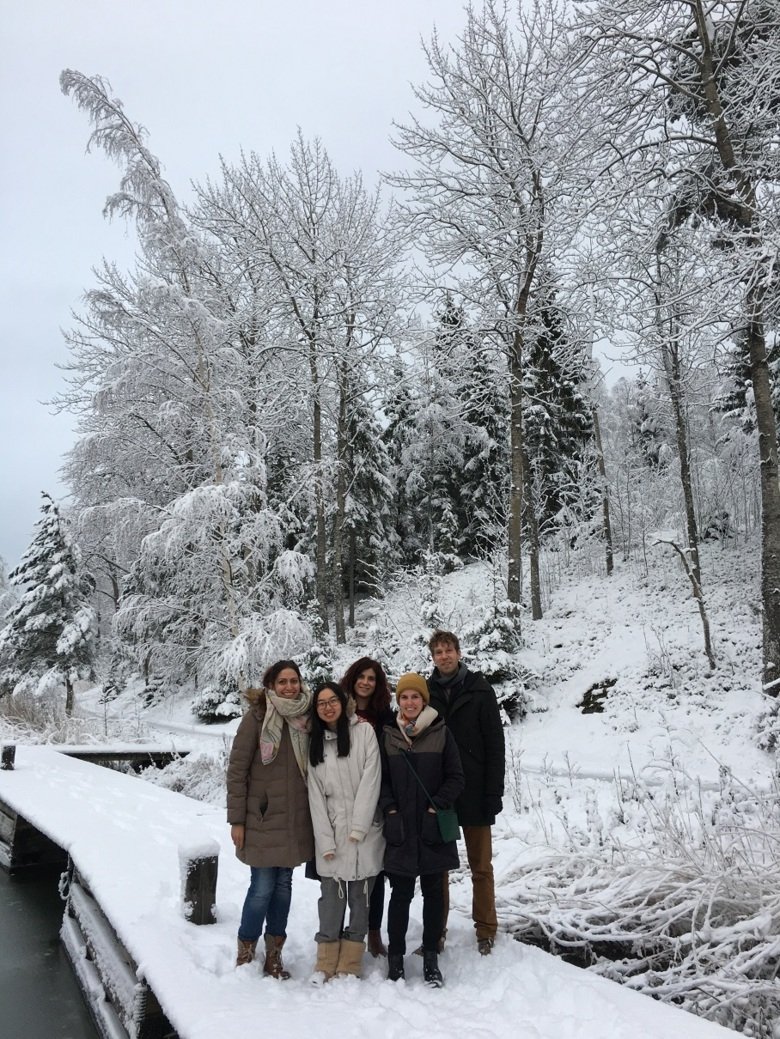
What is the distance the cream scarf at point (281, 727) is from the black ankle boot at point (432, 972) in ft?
4.12

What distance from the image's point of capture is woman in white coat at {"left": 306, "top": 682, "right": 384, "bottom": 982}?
404 cm

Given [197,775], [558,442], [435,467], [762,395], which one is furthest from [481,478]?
[197,775]

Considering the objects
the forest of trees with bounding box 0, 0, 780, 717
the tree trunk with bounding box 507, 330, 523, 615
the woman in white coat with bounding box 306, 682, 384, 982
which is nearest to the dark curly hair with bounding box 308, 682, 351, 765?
the woman in white coat with bounding box 306, 682, 384, 982

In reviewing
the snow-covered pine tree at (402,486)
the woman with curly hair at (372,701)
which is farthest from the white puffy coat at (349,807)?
the snow-covered pine tree at (402,486)

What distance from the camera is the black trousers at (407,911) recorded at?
3998mm

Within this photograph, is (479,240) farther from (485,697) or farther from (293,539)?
(293,539)

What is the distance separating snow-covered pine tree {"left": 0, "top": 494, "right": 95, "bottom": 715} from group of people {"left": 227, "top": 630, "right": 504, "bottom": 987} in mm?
21430

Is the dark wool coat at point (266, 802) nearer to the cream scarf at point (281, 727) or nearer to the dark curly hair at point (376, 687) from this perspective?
the cream scarf at point (281, 727)

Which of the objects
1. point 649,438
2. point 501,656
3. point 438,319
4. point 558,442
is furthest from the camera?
point 649,438

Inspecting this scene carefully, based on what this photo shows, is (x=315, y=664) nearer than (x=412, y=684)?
No

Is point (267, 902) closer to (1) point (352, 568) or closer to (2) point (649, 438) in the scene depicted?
(1) point (352, 568)

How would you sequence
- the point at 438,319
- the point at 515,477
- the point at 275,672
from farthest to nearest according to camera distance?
the point at 438,319 → the point at 515,477 → the point at 275,672

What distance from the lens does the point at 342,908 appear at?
411 centimetres

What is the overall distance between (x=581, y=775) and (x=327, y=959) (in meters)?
5.35
